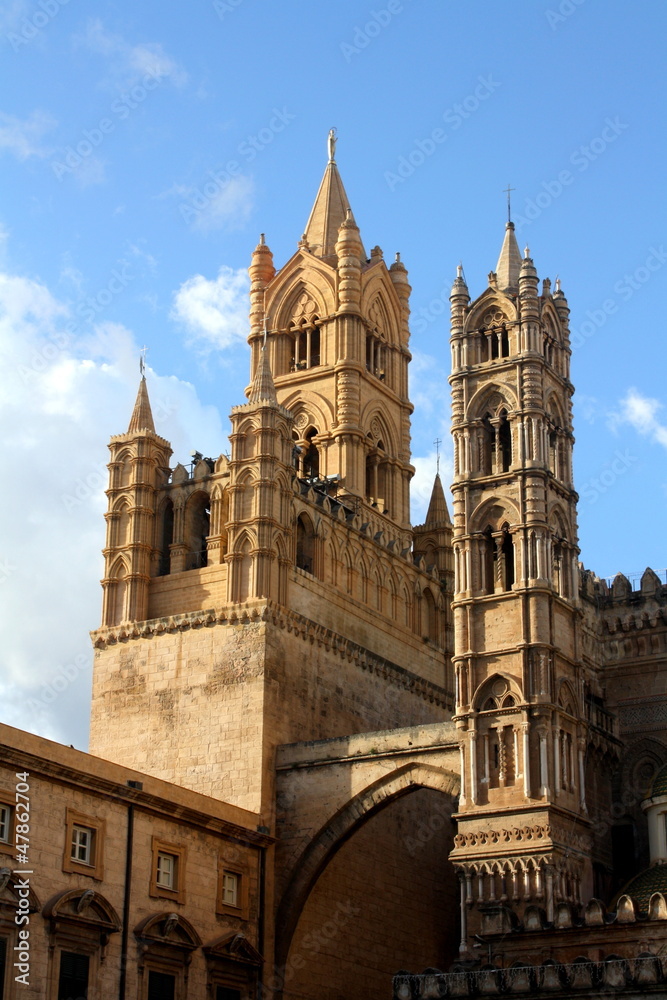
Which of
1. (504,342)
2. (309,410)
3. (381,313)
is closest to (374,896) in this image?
(504,342)

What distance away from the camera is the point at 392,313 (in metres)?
64.6

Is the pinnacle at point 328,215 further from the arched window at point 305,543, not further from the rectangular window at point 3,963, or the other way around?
the rectangular window at point 3,963

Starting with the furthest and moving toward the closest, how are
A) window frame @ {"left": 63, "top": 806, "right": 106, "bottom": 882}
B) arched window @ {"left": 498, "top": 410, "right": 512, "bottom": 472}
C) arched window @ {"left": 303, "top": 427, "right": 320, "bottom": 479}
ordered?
1. arched window @ {"left": 303, "top": 427, "right": 320, "bottom": 479}
2. arched window @ {"left": 498, "top": 410, "right": 512, "bottom": 472}
3. window frame @ {"left": 63, "top": 806, "right": 106, "bottom": 882}

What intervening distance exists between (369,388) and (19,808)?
30.1 meters

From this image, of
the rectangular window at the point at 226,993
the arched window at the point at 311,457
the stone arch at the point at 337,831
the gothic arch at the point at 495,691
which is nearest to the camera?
the rectangular window at the point at 226,993

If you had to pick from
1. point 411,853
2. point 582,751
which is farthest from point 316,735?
point 582,751

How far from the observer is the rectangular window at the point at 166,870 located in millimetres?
39550

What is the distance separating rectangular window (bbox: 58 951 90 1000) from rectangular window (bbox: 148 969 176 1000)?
2670 millimetres

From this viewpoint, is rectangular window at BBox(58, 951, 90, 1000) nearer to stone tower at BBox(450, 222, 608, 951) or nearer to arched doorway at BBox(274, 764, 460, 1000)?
arched doorway at BBox(274, 764, 460, 1000)

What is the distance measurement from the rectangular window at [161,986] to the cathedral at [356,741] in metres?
0.09

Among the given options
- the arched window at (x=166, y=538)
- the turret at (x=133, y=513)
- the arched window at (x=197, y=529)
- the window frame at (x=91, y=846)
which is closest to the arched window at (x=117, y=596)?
the turret at (x=133, y=513)

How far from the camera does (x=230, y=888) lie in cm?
4262

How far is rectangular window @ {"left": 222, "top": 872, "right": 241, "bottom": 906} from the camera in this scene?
42250mm

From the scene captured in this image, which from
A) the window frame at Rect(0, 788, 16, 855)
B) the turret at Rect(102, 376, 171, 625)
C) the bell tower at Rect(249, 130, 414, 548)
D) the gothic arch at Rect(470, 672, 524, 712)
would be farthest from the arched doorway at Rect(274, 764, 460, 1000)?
the bell tower at Rect(249, 130, 414, 548)
